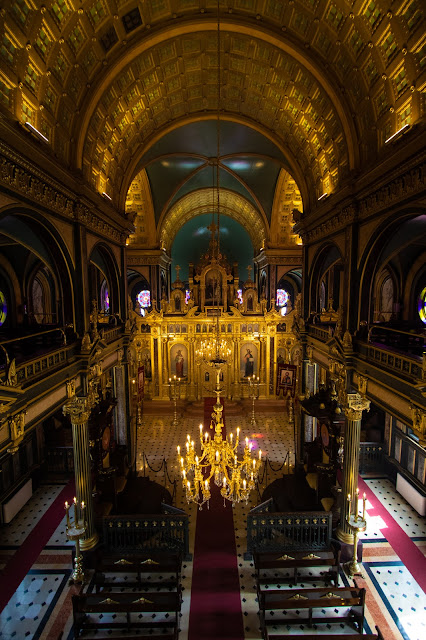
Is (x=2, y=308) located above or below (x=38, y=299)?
below

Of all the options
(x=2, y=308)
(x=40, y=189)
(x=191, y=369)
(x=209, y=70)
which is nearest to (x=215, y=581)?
(x=40, y=189)

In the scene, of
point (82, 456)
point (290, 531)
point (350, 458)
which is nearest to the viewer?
point (82, 456)

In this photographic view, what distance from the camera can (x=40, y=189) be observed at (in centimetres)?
680

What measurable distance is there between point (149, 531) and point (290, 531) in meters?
3.89

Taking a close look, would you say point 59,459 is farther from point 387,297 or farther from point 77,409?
point 387,297

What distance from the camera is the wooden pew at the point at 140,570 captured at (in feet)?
24.5

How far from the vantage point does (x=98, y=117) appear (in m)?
9.27

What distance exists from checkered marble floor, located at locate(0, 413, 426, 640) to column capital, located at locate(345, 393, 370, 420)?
3997 mm

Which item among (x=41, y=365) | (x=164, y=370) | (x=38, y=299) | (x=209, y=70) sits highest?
(x=209, y=70)

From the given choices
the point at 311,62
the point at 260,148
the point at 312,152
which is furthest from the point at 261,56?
the point at 260,148

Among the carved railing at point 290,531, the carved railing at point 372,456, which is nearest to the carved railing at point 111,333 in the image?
the carved railing at point 290,531

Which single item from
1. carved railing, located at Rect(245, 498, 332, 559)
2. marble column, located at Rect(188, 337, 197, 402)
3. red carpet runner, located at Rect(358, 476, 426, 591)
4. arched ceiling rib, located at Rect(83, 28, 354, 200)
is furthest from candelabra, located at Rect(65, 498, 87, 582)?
marble column, located at Rect(188, 337, 197, 402)

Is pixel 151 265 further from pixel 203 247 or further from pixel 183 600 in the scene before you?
pixel 183 600

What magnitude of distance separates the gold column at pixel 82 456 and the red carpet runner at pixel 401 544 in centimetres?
827
